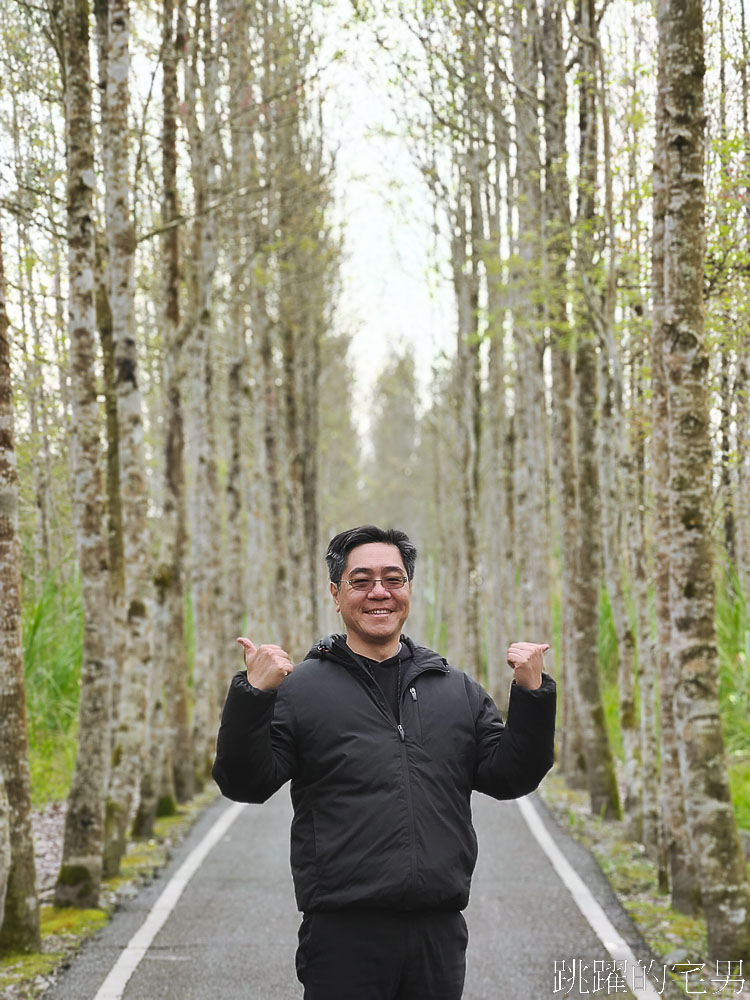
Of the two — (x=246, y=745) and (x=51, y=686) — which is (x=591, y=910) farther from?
(x=51, y=686)

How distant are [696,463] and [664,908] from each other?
3.15 metres

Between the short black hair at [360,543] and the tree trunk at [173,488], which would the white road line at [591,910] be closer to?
the short black hair at [360,543]

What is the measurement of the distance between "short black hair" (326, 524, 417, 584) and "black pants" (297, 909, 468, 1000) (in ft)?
3.39

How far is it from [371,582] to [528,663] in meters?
0.54

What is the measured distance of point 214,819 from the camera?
505 inches

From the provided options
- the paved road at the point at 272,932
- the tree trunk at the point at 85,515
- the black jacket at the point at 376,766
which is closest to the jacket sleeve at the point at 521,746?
the black jacket at the point at 376,766

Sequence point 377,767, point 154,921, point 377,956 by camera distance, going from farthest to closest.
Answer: point 154,921, point 377,767, point 377,956

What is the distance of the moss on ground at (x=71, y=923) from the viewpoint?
6.52 meters

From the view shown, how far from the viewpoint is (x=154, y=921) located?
802 centimetres

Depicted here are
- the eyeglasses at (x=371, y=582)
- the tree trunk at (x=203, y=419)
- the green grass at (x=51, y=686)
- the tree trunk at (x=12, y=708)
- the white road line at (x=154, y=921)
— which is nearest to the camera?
the eyeglasses at (x=371, y=582)

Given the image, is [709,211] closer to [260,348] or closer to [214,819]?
[214,819]

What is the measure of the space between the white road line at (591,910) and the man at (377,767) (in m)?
3.10

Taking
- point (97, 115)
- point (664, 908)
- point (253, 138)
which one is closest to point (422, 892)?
point (664, 908)

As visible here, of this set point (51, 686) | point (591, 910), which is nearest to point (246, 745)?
point (591, 910)
